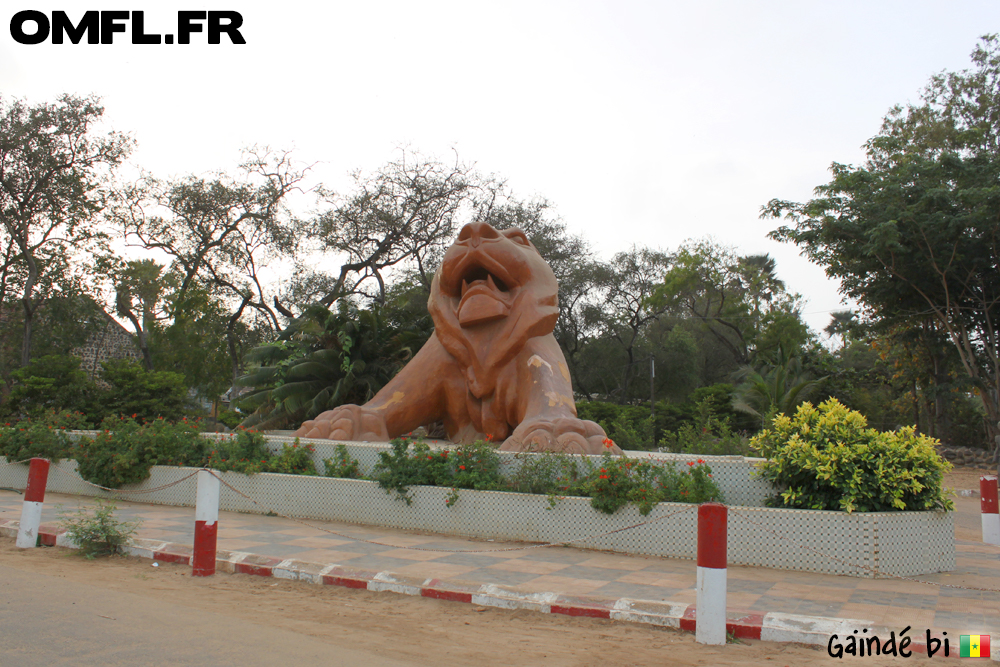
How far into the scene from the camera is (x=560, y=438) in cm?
718

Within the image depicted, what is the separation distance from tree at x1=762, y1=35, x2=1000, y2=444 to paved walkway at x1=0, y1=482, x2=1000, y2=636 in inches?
461

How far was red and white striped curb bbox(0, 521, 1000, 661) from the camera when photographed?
374cm

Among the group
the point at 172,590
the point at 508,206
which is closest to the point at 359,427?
the point at 172,590

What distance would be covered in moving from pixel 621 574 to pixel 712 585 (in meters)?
1.53

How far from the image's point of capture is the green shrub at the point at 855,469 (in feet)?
18.4

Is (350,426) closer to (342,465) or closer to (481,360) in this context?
(342,465)

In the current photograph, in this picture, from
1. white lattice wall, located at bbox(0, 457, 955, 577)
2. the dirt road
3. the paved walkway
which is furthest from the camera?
white lattice wall, located at bbox(0, 457, 955, 577)

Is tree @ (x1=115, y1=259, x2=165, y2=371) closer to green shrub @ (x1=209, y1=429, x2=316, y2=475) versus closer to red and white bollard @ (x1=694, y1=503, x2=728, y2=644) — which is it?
green shrub @ (x1=209, y1=429, x2=316, y2=475)

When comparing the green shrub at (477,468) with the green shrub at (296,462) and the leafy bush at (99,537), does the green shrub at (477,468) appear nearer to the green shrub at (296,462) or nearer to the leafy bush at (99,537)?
the green shrub at (296,462)

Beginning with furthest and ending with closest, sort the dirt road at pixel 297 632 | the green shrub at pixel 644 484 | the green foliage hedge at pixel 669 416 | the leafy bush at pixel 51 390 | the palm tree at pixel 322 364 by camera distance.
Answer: the green foliage hedge at pixel 669 416 < the leafy bush at pixel 51 390 < the palm tree at pixel 322 364 < the green shrub at pixel 644 484 < the dirt road at pixel 297 632

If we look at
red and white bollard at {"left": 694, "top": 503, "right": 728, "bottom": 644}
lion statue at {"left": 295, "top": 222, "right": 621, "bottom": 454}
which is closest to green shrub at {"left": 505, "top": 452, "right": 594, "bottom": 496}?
lion statue at {"left": 295, "top": 222, "right": 621, "bottom": 454}

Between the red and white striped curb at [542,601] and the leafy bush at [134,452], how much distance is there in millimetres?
3564

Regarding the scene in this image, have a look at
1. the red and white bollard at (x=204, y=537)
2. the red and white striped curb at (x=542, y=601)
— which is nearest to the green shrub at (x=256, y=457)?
the red and white striped curb at (x=542, y=601)

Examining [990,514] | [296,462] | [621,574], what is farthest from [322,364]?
[990,514]
